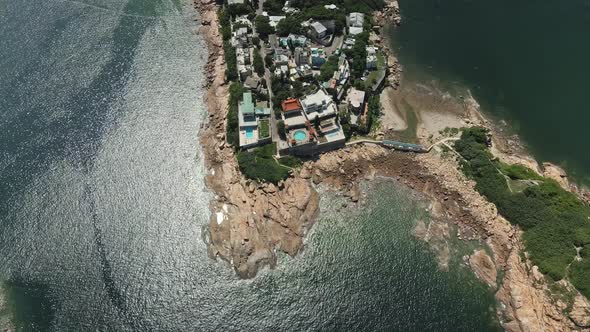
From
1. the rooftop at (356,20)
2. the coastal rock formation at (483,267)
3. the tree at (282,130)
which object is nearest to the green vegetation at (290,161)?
the tree at (282,130)

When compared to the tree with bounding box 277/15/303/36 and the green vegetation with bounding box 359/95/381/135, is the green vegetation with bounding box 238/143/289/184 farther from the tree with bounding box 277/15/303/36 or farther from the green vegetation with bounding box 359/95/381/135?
the tree with bounding box 277/15/303/36

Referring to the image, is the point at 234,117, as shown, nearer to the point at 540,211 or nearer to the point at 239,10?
the point at 239,10

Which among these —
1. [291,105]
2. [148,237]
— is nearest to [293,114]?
[291,105]

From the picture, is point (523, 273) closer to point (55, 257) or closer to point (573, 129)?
point (573, 129)

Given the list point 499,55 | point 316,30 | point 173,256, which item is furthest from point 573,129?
point 173,256

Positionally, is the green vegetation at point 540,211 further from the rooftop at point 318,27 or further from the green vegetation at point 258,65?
the green vegetation at point 258,65
